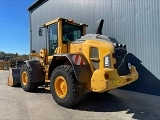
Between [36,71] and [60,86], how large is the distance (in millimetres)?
2003

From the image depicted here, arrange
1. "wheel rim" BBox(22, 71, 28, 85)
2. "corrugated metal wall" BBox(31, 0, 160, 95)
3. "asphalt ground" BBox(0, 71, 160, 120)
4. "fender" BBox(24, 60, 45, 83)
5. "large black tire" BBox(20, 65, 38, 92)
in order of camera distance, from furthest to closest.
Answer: "wheel rim" BBox(22, 71, 28, 85), "large black tire" BBox(20, 65, 38, 92), "fender" BBox(24, 60, 45, 83), "corrugated metal wall" BBox(31, 0, 160, 95), "asphalt ground" BBox(0, 71, 160, 120)

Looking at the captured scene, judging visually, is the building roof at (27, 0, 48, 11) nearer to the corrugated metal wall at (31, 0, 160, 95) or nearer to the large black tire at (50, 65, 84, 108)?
the corrugated metal wall at (31, 0, 160, 95)

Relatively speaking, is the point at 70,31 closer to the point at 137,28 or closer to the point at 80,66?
the point at 80,66

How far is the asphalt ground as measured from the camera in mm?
4949

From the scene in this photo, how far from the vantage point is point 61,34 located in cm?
685

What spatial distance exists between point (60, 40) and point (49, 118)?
288 centimetres

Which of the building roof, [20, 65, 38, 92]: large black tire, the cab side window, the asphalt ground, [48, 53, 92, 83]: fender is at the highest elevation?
the building roof

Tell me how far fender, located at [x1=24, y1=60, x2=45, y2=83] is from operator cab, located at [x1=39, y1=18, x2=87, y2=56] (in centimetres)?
73

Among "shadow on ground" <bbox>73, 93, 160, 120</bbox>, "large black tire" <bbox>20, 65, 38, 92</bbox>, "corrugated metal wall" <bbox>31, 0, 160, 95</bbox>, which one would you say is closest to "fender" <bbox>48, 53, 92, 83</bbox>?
"shadow on ground" <bbox>73, 93, 160, 120</bbox>

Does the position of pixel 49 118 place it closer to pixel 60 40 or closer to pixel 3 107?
pixel 3 107

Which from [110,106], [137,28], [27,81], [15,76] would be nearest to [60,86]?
[110,106]

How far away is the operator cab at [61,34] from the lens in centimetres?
688

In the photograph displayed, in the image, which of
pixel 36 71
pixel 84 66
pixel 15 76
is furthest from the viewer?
pixel 15 76

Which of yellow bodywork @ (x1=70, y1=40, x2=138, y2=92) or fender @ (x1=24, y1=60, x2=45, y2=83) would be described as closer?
yellow bodywork @ (x1=70, y1=40, x2=138, y2=92)
